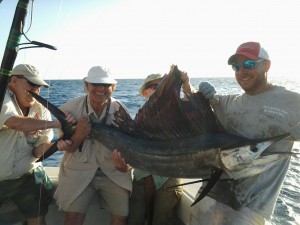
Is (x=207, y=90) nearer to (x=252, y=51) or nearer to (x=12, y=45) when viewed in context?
(x=252, y=51)

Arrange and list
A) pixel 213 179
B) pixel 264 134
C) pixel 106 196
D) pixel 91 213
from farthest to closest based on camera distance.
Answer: pixel 91 213, pixel 106 196, pixel 264 134, pixel 213 179

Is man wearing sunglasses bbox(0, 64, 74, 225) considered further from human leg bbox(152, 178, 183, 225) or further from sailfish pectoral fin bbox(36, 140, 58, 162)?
human leg bbox(152, 178, 183, 225)

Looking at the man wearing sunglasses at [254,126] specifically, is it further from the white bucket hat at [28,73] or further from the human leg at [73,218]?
the white bucket hat at [28,73]

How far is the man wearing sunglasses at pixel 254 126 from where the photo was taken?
6.99ft

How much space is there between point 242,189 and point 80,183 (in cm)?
136

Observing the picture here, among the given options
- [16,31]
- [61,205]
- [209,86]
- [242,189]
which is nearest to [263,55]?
[209,86]

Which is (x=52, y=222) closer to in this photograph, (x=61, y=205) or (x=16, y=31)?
(x=61, y=205)

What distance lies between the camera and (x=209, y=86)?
89.7 inches

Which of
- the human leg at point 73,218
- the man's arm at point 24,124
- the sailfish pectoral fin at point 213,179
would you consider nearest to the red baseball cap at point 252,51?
the sailfish pectoral fin at point 213,179

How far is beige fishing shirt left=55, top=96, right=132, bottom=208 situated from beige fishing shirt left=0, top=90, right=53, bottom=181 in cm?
32

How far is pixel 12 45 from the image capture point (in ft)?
6.20

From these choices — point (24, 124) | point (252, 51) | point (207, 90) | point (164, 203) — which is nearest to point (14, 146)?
point (24, 124)

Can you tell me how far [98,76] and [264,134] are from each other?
144cm

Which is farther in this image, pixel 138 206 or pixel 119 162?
pixel 138 206
